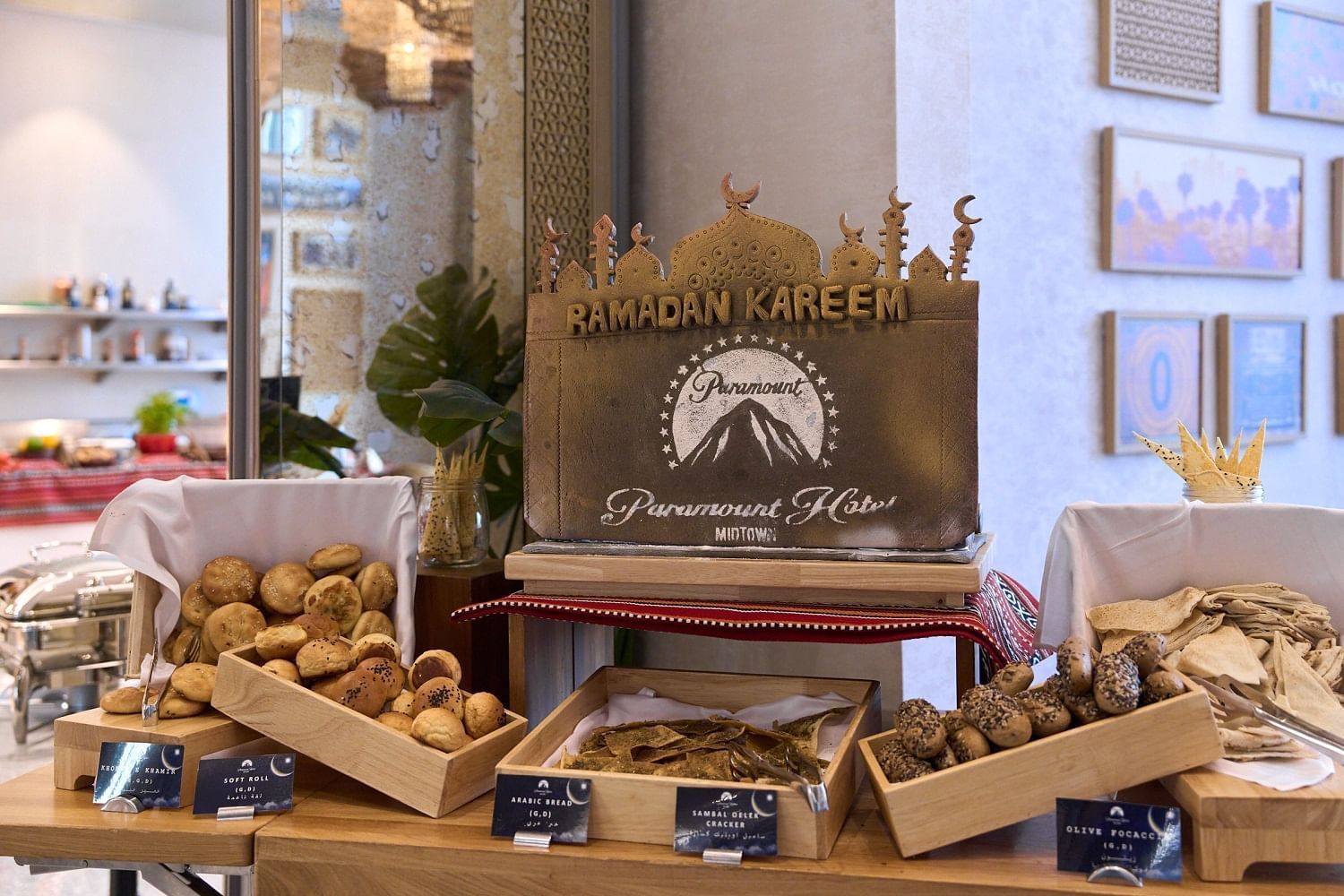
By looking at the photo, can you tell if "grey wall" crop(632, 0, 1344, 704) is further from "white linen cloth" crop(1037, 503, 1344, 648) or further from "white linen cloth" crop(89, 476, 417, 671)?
Result: "white linen cloth" crop(89, 476, 417, 671)

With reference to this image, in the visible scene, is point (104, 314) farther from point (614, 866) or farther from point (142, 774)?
point (614, 866)

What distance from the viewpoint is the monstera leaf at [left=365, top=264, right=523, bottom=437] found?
2551 mm

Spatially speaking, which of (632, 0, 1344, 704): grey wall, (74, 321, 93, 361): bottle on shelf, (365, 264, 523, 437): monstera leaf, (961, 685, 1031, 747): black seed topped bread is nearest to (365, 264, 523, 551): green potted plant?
(365, 264, 523, 437): monstera leaf

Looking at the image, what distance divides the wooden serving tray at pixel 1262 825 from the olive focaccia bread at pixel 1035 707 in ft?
0.37

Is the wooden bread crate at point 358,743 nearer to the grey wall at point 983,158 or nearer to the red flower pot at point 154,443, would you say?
the grey wall at point 983,158

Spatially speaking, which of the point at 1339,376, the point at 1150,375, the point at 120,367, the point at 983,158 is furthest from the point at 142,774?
the point at 120,367

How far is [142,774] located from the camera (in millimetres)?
1364

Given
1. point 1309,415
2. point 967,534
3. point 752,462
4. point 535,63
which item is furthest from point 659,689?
point 1309,415

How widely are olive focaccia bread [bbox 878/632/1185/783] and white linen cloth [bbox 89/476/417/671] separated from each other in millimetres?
774

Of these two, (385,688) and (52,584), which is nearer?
(385,688)

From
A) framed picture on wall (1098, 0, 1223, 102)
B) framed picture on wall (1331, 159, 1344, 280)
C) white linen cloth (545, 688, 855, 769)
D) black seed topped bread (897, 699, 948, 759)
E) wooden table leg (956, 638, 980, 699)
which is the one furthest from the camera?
framed picture on wall (1331, 159, 1344, 280)

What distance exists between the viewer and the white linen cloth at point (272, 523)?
1.63 metres

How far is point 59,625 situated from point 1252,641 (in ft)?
12.3

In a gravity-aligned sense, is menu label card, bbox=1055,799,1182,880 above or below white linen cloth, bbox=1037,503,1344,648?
below
